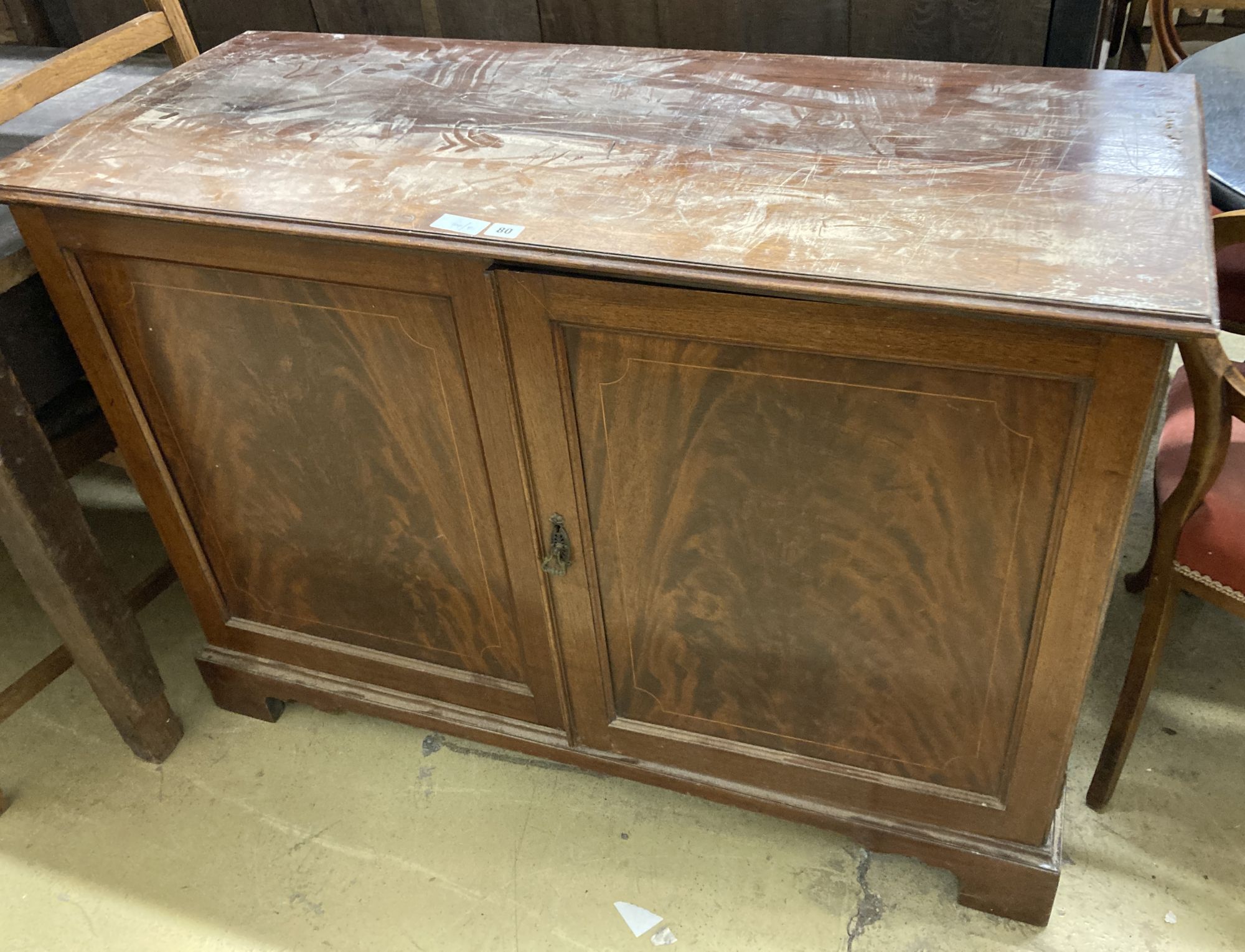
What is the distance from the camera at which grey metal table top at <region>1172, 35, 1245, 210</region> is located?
1.63 m

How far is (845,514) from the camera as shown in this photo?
4.04ft

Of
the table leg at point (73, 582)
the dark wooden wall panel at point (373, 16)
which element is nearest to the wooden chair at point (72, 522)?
the table leg at point (73, 582)

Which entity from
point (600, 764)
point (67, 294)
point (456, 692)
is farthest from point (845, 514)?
point (67, 294)

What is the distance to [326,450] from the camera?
1.48m

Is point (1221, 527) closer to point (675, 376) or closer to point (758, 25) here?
point (675, 376)

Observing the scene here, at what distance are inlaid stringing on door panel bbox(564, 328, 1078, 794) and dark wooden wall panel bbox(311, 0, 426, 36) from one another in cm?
113

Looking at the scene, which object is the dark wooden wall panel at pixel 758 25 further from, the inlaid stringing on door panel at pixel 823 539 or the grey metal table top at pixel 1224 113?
the inlaid stringing on door panel at pixel 823 539

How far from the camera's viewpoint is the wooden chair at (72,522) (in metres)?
1.53

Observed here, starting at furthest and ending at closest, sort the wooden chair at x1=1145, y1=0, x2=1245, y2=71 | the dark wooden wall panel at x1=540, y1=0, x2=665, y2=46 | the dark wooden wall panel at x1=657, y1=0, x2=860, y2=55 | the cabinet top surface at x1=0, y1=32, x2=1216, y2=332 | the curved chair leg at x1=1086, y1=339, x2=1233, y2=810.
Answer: the wooden chair at x1=1145, y1=0, x2=1245, y2=71 < the dark wooden wall panel at x1=540, y1=0, x2=665, y2=46 < the dark wooden wall panel at x1=657, y1=0, x2=860, y2=55 < the curved chair leg at x1=1086, y1=339, x2=1233, y2=810 < the cabinet top surface at x1=0, y1=32, x2=1216, y2=332

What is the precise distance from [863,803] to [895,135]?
906mm

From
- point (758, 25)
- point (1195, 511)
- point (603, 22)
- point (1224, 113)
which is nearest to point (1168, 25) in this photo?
point (1224, 113)

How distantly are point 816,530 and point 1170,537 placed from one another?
51cm

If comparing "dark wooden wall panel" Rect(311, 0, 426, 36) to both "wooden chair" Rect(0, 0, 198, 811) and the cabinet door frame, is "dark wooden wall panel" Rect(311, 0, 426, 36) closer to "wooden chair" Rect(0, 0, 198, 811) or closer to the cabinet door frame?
"wooden chair" Rect(0, 0, 198, 811)

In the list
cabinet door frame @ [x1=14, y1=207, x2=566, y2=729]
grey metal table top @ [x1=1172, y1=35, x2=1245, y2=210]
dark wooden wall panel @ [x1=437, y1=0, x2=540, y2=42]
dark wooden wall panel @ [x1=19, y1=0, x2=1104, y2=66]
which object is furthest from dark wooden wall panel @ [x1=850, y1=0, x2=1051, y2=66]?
cabinet door frame @ [x1=14, y1=207, x2=566, y2=729]
